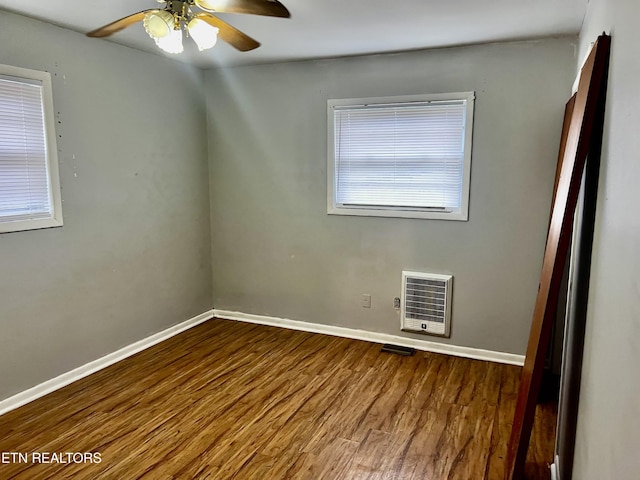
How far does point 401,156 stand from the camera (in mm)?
3686

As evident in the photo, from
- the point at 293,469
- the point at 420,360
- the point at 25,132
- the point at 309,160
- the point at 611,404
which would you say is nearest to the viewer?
the point at 611,404

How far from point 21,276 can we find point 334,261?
235 centimetres

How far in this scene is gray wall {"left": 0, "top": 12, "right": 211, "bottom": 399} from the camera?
2.90 m

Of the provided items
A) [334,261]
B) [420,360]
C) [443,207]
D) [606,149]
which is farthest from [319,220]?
[606,149]

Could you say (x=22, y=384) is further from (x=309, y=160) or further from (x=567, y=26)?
(x=567, y=26)

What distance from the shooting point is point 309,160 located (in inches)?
159

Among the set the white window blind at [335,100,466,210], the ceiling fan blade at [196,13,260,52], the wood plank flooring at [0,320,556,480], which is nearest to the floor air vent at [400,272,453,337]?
the wood plank flooring at [0,320,556,480]

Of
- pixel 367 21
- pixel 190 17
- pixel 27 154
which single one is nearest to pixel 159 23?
pixel 190 17

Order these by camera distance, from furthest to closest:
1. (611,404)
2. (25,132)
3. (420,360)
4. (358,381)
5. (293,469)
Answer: (420,360)
(358,381)
(25,132)
(293,469)
(611,404)

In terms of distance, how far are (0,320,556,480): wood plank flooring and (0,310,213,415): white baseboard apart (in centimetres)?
6

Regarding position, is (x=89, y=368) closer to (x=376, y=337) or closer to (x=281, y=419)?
(x=281, y=419)

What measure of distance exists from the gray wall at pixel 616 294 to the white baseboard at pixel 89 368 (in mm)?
3109

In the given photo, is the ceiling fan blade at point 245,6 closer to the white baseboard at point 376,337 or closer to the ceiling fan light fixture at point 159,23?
the ceiling fan light fixture at point 159,23

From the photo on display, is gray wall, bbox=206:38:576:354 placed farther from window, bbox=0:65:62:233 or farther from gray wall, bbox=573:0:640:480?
gray wall, bbox=573:0:640:480
